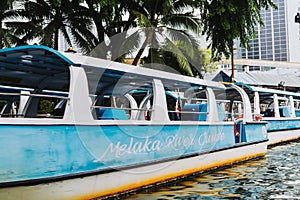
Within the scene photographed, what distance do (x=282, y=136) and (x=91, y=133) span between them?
12.5 meters

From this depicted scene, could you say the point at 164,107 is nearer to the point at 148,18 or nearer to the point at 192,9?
the point at 148,18

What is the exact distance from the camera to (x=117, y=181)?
6645 mm

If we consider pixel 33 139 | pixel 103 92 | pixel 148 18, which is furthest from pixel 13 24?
pixel 33 139

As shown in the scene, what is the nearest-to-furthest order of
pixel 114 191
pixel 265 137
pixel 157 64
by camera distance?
pixel 114 191 < pixel 265 137 < pixel 157 64

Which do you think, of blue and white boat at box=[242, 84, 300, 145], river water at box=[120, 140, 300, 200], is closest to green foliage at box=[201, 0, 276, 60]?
blue and white boat at box=[242, 84, 300, 145]

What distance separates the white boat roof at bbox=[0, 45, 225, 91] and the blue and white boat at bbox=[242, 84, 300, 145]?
7.45 m

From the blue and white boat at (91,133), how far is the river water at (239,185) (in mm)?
268

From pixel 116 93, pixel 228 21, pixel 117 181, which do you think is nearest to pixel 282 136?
pixel 228 21

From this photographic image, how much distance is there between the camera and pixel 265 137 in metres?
12.5

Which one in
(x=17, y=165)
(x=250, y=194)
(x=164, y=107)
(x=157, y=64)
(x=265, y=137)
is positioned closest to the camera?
(x=17, y=165)

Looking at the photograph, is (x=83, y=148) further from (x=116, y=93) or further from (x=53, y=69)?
(x=116, y=93)

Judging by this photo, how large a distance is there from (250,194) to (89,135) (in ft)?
10.2

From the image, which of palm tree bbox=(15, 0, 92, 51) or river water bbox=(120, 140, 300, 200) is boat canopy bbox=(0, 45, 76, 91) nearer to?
river water bbox=(120, 140, 300, 200)

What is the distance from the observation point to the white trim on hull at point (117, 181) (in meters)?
5.32
